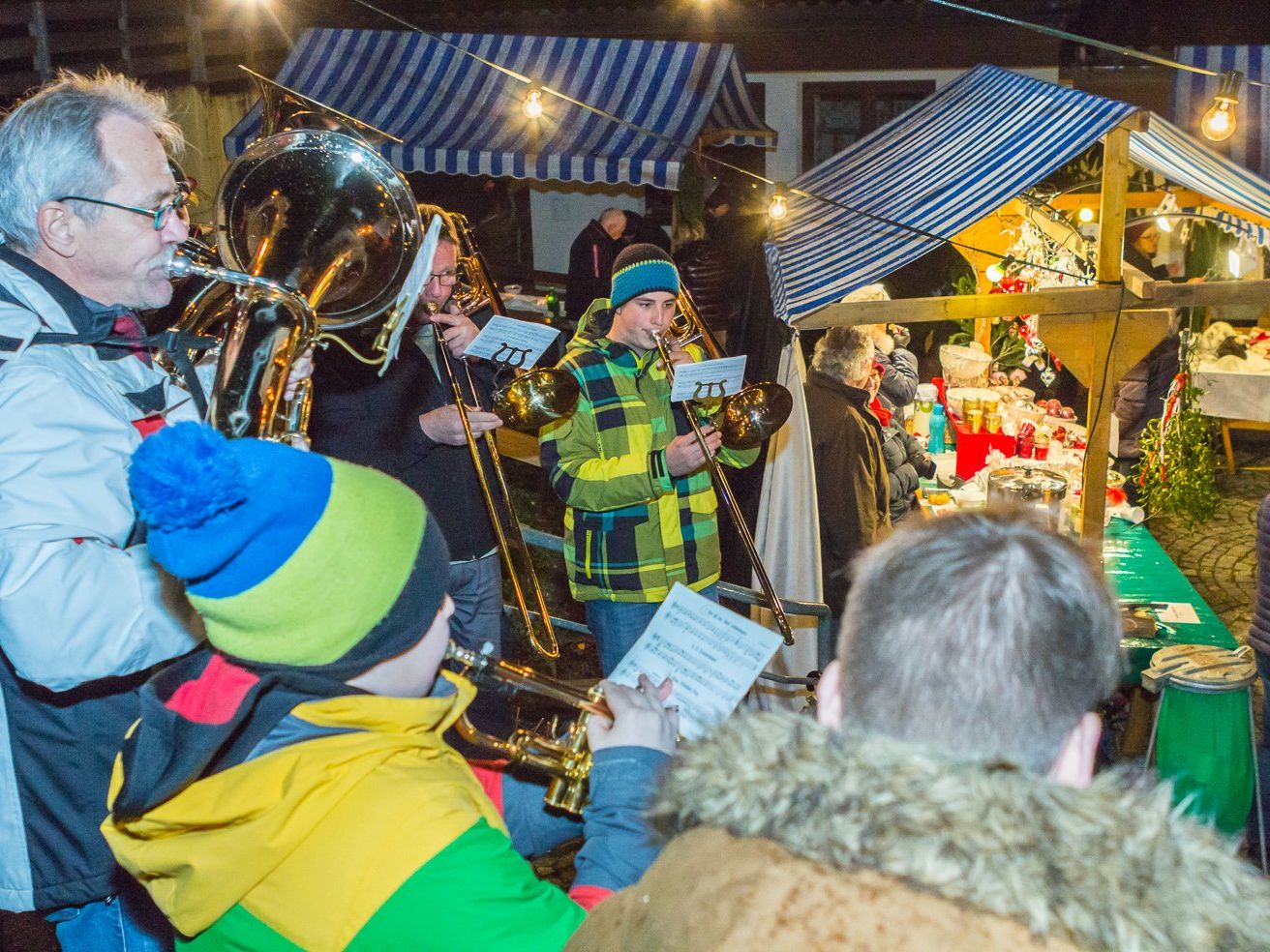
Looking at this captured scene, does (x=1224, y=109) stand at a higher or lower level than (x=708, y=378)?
higher

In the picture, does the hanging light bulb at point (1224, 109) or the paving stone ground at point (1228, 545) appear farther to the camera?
the paving stone ground at point (1228, 545)

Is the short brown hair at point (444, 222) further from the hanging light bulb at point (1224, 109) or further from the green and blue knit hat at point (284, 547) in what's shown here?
the hanging light bulb at point (1224, 109)

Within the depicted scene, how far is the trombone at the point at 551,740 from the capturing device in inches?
72.1

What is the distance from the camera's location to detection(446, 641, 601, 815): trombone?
183 centimetres

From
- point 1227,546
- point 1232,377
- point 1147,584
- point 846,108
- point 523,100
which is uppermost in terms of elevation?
point 846,108

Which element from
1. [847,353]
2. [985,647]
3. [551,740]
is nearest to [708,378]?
[847,353]

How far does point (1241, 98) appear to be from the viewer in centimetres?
523

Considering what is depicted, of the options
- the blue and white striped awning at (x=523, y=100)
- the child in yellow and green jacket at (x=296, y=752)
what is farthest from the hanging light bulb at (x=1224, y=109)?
the child in yellow and green jacket at (x=296, y=752)

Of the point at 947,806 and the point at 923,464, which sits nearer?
the point at 947,806

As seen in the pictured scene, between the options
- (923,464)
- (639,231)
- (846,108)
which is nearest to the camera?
(923,464)

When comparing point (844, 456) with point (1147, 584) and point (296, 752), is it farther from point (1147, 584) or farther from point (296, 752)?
point (296, 752)

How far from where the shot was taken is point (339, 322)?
103 inches

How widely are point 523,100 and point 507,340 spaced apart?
187 inches

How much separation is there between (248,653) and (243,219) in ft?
5.19
